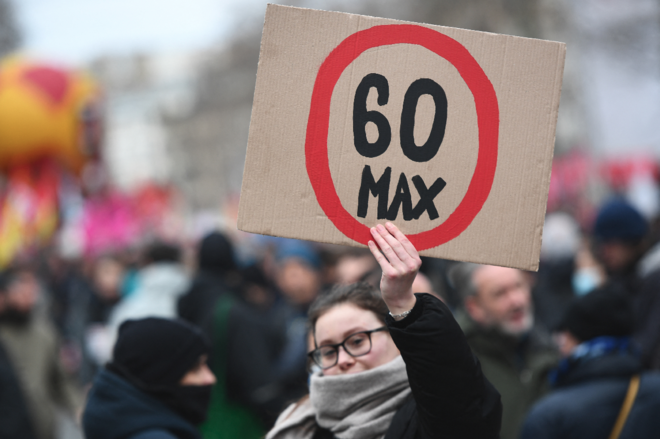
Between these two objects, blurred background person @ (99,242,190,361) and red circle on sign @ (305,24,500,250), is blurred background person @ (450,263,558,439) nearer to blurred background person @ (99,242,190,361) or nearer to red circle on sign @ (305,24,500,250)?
red circle on sign @ (305,24,500,250)

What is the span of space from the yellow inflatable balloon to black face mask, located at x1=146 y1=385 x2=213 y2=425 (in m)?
10.2

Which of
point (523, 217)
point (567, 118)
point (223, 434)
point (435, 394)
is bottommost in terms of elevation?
point (223, 434)

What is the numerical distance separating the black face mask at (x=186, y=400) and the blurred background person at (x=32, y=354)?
3.05 meters

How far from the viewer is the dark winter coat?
293 centimetres

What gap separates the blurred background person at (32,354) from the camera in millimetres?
5496

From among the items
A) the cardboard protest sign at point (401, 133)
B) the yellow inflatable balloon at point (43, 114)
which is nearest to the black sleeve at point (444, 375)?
the cardboard protest sign at point (401, 133)

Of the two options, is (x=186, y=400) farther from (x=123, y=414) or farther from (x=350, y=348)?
(x=350, y=348)

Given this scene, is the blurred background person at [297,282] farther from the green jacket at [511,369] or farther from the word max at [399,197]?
the word max at [399,197]

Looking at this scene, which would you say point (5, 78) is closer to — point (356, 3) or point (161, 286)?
point (161, 286)

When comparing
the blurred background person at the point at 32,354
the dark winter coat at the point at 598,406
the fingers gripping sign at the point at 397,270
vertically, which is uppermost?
the fingers gripping sign at the point at 397,270

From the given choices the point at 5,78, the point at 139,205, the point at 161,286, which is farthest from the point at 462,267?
the point at 139,205

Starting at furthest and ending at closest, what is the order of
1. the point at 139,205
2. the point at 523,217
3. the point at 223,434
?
the point at 139,205 → the point at 223,434 → the point at 523,217

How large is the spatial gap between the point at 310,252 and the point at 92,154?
28.6 ft

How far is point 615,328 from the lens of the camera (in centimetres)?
325
